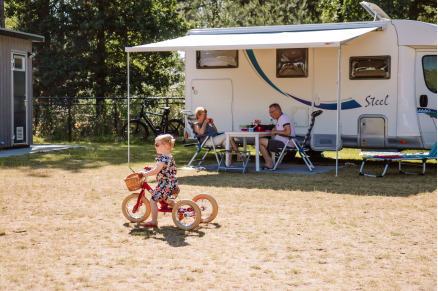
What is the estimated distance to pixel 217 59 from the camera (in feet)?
42.4

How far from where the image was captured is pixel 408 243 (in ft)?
18.9

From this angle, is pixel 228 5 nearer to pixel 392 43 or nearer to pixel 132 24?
pixel 132 24

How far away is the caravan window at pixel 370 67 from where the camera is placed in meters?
11.6

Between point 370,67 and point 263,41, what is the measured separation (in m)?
2.21

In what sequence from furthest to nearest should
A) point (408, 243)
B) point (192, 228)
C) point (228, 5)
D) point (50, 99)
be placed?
point (228, 5) < point (50, 99) < point (192, 228) < point (408, 243)

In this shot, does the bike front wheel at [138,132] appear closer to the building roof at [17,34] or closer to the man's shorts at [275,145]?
the building roof at [17,34]

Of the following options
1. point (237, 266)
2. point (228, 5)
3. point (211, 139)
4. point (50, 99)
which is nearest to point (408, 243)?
point (237, 266)

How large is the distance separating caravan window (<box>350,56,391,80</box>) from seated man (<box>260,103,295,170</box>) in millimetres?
1560

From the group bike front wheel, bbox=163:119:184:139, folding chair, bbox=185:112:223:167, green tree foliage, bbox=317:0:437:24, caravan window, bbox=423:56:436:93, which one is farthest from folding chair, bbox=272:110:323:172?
green tree foliage, bbox=317:0:437:24

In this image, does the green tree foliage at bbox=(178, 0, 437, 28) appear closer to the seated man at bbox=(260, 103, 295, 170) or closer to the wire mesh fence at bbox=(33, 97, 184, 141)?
the wire mesh fence at bbox=(33, 97, 184, 141)

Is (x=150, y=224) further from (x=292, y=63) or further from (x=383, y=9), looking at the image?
(x=383, y=9)

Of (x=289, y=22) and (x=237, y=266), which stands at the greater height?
(x=289, y=22)

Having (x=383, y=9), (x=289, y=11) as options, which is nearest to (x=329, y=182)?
(x=383, y=9)

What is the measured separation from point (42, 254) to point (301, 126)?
758cm
